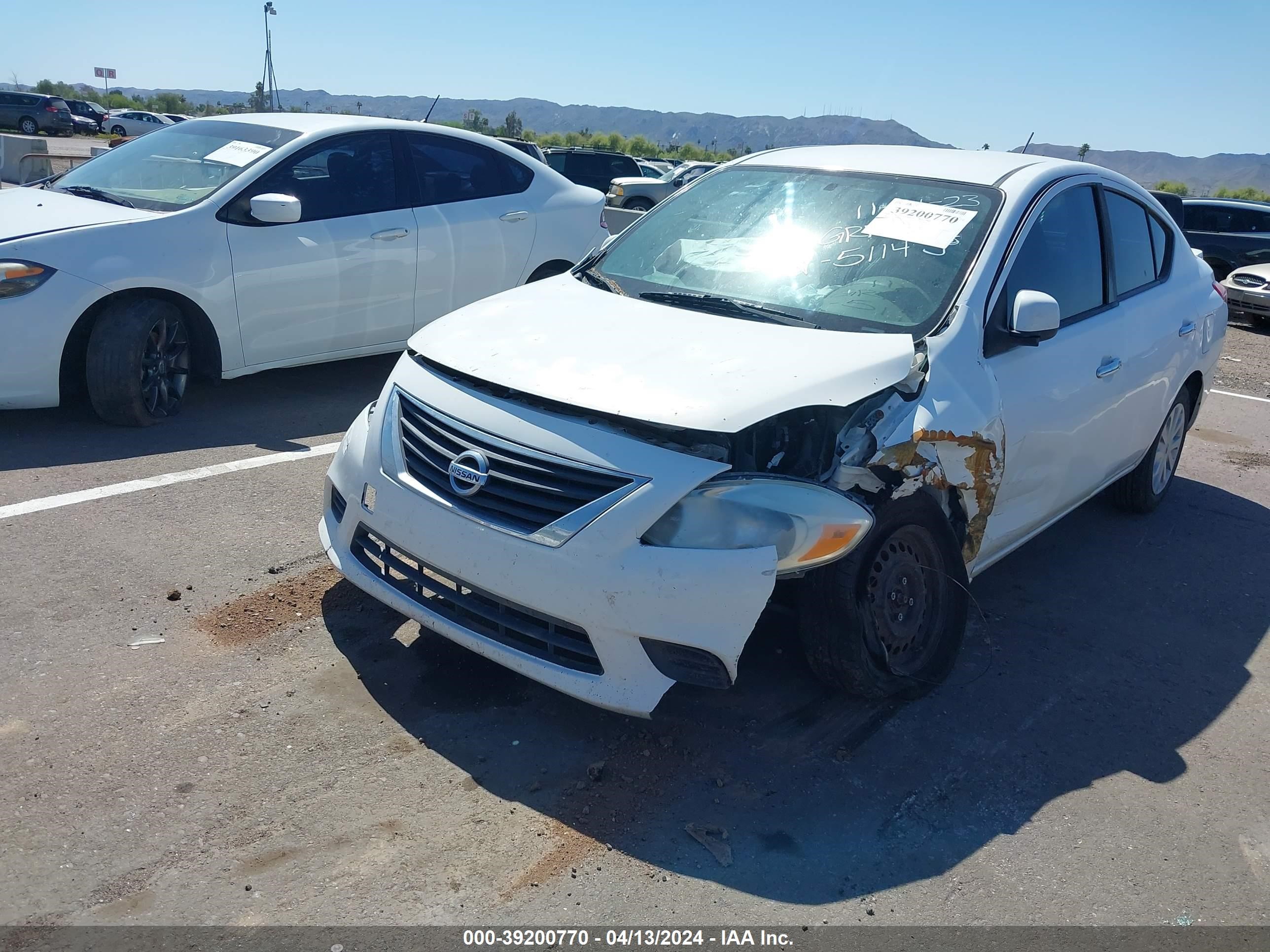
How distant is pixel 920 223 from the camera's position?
4.24 metres

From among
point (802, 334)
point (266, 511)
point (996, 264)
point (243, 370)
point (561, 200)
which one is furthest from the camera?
point (561, 200)

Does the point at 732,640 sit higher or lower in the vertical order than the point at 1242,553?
higher

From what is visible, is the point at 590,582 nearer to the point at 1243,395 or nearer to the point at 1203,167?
the point at 1243,395

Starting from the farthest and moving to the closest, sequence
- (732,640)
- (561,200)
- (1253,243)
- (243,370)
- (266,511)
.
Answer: (1253,243), (561,200), (243,370), (266,511), (732,640)

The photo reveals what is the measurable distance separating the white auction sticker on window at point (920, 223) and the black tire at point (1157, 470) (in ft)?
7.05

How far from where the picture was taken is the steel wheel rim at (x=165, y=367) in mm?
6000

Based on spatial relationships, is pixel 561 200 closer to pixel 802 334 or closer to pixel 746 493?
pixel 802 334

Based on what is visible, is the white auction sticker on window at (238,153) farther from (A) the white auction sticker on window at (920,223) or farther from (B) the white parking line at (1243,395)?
(B) the white parking line at (1243,395)

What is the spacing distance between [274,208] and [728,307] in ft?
10.6

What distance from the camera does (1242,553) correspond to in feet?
18.6

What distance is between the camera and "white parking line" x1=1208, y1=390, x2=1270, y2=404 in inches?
380

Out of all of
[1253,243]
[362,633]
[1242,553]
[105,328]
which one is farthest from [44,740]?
[1253,243]

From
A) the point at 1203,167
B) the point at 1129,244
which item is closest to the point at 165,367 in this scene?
the point at 1129,244

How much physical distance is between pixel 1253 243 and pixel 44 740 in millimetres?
17866
